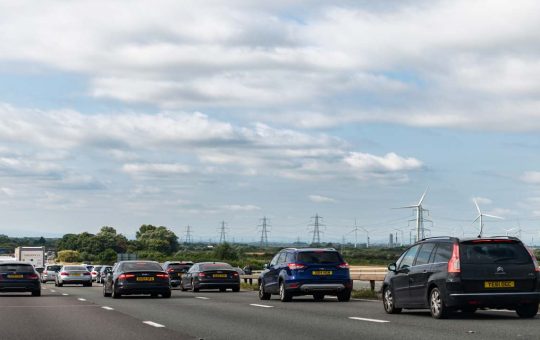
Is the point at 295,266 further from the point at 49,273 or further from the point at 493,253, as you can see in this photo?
the point at 49,273

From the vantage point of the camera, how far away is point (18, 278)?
3597cm

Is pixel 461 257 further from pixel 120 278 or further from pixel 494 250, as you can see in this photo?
pixel 120 278

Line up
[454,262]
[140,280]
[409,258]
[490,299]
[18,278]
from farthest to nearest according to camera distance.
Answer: [18,278] < [140,280] < [409,258] < [454,262] < [490,299]

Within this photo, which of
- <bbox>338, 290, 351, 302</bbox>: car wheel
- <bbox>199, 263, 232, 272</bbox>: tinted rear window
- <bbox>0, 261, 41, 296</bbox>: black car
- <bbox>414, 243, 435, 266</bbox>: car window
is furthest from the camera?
<bbox>199, 263, 232, 272</bbox>: tinted rear window

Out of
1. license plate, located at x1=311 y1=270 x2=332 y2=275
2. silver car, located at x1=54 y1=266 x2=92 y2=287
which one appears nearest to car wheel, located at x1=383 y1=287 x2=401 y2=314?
license plate, located at x1=311 y1=270 x2=332 y2=275

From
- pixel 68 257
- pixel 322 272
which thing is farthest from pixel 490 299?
pixel 68 257

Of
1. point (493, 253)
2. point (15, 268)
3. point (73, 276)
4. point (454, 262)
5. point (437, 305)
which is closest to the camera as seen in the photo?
point (454, 262)

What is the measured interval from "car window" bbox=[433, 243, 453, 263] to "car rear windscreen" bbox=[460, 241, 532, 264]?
313mm

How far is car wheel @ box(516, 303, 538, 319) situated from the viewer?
18.8m

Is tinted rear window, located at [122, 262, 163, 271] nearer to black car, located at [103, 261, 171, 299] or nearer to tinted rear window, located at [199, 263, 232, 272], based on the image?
black car, located at [103, 261, 171, 299]

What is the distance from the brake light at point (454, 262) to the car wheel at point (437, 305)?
0.58 meters

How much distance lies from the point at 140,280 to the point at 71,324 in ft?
42.1

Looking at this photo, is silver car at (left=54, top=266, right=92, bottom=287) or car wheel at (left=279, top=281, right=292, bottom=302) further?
silver car at (left=54, top=266, right=92, bottom=287)

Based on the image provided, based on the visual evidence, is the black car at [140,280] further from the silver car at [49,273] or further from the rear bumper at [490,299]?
the silver car at [49,273]
